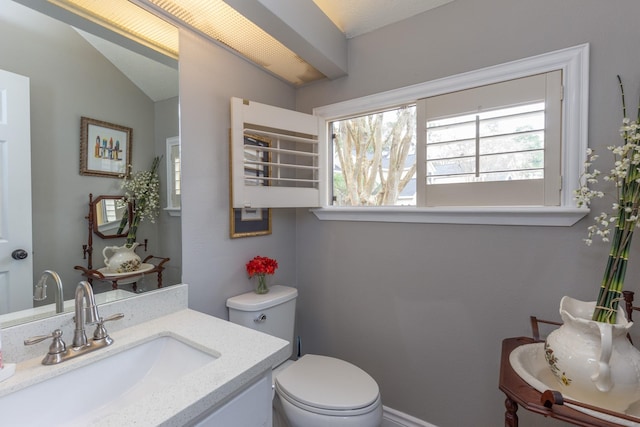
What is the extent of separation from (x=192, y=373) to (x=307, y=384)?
69 centimetres

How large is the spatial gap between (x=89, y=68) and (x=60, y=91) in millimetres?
136

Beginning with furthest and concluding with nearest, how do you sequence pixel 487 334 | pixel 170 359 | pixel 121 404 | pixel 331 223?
pixel 331 223, pixel 487 334, pixel 170 359, pixel 121 404

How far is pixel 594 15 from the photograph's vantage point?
3.64ft

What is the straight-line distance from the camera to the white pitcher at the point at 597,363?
0.78 metres

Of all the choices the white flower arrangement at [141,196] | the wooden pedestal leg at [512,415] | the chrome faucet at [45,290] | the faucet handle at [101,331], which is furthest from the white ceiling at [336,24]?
the wooden pedestal leg at [512,415]

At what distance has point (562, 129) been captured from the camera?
117cm

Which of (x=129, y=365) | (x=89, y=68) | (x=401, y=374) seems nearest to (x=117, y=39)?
(x=89, y=68)

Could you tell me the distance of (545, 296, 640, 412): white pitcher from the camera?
777mm

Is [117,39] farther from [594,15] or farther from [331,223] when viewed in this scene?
[594,15]

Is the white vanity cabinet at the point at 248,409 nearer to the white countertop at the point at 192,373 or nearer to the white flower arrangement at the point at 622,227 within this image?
the white countertop at the point at 192,373

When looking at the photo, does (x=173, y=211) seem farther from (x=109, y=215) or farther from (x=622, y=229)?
(x=622, y=229)

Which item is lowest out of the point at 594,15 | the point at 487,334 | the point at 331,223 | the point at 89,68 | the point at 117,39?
the point at 487,334

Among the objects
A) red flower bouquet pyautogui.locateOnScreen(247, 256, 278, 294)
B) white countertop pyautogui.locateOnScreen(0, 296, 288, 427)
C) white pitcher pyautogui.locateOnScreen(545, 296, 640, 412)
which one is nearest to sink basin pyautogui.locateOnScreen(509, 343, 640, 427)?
white pitcher pyautogui.locateOnScreen(545, 296, 640, 412)

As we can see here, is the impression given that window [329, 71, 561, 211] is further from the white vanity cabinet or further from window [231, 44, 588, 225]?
the white vanity cabinet
